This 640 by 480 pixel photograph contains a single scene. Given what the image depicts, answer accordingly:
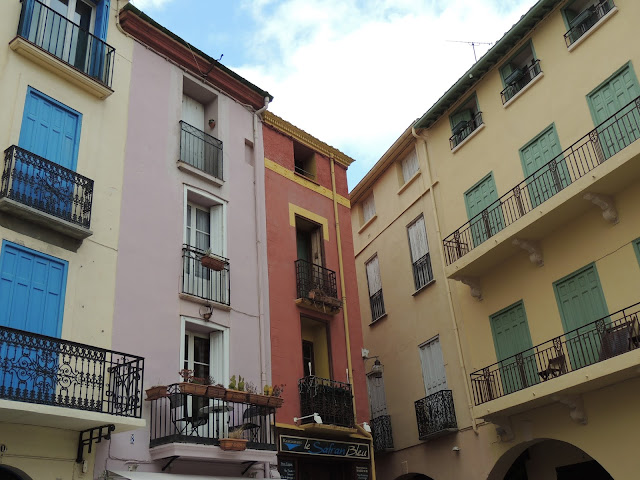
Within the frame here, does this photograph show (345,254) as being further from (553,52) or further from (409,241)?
(553,52)

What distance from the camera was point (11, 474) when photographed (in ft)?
32.6

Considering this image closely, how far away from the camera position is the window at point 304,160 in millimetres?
18547

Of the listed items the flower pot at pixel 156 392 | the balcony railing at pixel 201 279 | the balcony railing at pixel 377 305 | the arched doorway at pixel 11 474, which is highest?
the balcony railing at pixel 377 305

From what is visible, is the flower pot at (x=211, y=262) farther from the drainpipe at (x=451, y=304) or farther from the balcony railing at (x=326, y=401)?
the drainpipe at (x=451, y=304)

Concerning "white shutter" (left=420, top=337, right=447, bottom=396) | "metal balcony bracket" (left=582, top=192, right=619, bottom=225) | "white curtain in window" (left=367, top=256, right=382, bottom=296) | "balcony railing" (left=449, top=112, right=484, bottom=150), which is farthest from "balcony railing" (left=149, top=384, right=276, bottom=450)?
"balcony railing" (left=449, top=112, right=484, bottom=150)

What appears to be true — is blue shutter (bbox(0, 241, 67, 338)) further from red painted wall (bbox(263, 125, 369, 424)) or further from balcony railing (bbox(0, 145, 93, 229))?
red painted wall (bbox(263, 125, 369, 424))

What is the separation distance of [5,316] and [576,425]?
1159 cm

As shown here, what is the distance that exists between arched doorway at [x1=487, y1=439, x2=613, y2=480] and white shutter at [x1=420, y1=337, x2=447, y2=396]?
2659mm

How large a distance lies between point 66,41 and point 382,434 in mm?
13534

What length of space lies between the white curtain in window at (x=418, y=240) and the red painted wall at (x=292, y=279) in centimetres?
271

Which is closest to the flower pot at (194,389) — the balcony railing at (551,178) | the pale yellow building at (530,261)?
the pale yellow building at (530,261)

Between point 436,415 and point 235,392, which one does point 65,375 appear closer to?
point 235,392

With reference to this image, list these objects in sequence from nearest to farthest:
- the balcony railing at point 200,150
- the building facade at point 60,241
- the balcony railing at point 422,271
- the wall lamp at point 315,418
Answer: the building facade at point 60,241 < the wall lamp at point 315,418 < the balcony railing at point 200,150 < the balcony railing at point 422,271

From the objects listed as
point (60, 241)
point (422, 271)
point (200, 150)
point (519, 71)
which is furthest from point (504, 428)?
point (60, 241)
